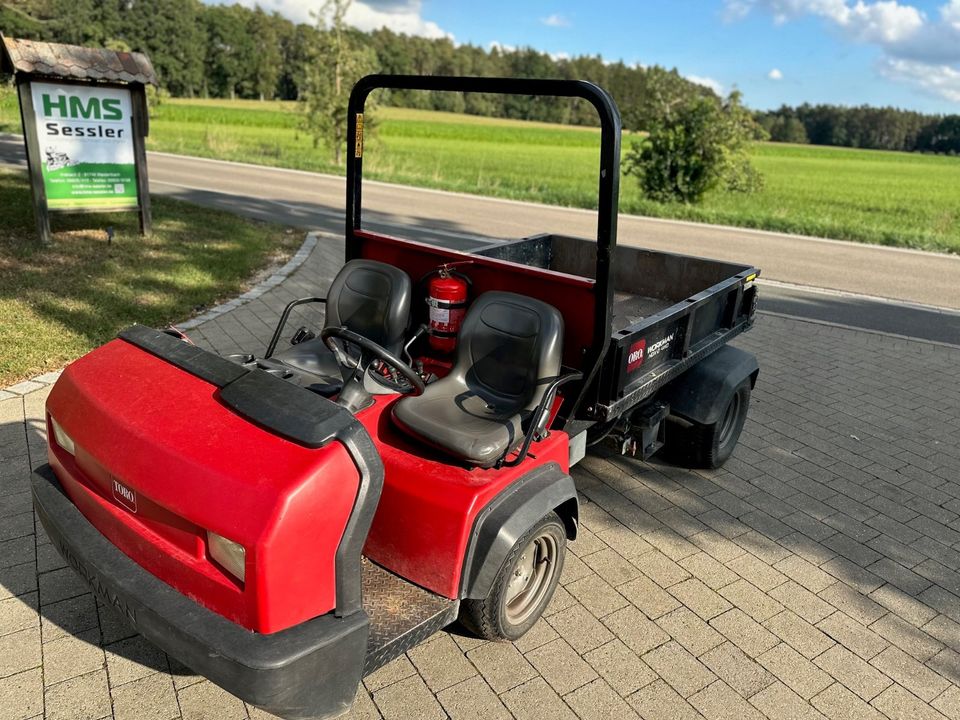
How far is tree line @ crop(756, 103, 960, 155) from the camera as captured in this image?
8138 cm

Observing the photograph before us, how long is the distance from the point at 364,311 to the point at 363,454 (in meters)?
1.78

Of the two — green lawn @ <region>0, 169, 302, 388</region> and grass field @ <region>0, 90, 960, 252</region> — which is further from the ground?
grass field @ <region>0, 90, 960, 252</region>

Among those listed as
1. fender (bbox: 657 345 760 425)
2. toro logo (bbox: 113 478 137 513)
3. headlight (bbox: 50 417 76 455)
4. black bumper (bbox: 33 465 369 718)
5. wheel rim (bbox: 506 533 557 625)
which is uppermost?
headlight (bbox: 50 417 76 455)

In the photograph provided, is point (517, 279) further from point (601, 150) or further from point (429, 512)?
point (429, 512)

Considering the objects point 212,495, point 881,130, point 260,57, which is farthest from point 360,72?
point 881,130

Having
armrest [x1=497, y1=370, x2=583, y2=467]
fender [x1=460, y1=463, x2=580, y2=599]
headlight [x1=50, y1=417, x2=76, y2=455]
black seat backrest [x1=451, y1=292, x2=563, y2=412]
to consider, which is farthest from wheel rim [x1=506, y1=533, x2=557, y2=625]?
headlight [x1=50, y1=417, x2=76, y2=455]

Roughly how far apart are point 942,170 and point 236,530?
62.6m

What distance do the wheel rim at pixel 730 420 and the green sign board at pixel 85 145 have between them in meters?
8.08

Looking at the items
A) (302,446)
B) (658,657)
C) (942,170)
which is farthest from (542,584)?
(942,170)

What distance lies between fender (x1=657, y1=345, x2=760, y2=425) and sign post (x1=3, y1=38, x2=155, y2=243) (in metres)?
7.81

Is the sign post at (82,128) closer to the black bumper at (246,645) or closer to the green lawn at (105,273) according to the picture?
the green lawn at (105,273)

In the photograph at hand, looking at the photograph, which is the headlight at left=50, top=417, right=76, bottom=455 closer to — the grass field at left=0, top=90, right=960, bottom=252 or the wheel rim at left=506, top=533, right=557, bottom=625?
the wheel rim at left=506, top=533, right=557, bottom=625

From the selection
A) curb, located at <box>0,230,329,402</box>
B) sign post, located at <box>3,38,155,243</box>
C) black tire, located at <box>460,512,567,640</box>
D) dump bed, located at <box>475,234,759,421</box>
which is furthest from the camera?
sign post, located at <box>3,38,155,243</box>

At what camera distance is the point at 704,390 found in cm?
425
